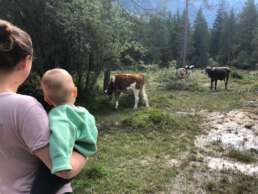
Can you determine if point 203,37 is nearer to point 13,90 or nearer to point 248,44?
point 248,44

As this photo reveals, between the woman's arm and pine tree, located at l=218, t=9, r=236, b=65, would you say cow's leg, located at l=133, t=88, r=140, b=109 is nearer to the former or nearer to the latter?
the woman's arm

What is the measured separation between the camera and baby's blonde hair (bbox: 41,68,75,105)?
73.8 inches

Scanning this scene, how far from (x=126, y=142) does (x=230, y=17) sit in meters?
48.0

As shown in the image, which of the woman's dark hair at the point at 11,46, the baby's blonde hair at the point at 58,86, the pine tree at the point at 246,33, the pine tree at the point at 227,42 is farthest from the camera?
the pine tree at the point at 227,42

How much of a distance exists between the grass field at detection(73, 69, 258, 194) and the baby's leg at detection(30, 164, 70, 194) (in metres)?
3.99

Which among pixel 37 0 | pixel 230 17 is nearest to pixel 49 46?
pixel 37 0

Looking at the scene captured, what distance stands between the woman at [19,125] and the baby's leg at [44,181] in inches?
1.6

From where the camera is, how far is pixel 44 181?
1777mm

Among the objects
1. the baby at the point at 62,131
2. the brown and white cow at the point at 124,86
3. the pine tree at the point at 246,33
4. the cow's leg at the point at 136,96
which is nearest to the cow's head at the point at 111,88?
the brown and white cow at the point at 124,86

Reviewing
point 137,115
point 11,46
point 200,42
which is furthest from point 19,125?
point 200,42

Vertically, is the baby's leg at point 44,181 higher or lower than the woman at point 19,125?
lower

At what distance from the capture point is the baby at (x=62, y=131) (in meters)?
1.71

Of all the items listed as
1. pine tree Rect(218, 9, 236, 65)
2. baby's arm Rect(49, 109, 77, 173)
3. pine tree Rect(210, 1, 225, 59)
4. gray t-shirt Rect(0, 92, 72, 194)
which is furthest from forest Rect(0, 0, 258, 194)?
pine tree Rect(210, 1, 225, 59)

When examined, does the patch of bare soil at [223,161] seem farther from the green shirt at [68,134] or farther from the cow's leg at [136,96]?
the green shirt at [68,134]
